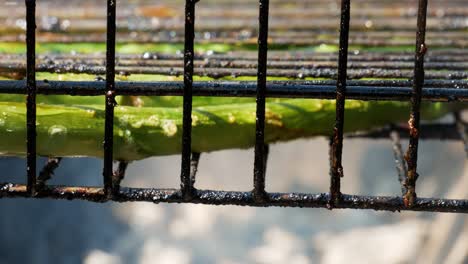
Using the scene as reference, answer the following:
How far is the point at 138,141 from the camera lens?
5.65 feet

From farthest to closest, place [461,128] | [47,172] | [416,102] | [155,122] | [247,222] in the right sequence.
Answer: [247,222], [461,128], [155,122], [47,172], [416,102]

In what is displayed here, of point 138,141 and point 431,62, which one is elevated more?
point 431,62

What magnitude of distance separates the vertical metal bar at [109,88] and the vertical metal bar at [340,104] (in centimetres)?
43

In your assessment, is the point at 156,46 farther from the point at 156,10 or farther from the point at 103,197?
the point at 103,197

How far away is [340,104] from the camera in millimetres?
1323

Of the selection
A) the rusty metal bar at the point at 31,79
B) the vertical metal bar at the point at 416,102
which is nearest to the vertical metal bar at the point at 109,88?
the rusty metal bar at the point at 31,79

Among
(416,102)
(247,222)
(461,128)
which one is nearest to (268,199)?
(416,102)

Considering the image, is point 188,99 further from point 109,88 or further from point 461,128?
point 461,128

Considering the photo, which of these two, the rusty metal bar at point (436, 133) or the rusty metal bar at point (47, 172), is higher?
the rusty metal bar at point (47, 172)

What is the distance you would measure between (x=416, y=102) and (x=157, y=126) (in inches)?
27.1

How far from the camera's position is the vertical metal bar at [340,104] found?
4.20 ft

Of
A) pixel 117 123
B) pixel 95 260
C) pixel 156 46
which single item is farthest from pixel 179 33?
pixel 95 260

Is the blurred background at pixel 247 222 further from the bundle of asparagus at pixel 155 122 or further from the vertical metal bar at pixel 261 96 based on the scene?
the vertical metal bar at pixel 261 96

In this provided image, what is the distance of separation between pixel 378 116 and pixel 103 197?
1.00 m
